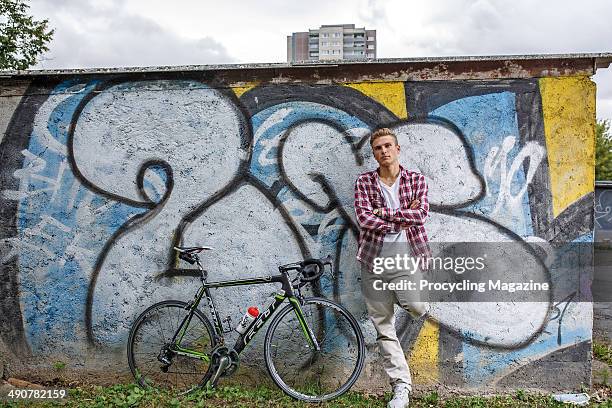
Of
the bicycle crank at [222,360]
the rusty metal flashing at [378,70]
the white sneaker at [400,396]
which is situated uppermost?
the rusty metal flashing at [378,70]

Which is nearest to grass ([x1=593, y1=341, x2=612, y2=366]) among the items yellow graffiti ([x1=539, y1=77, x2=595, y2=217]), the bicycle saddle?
yellow graffiti ([x1=539, y1=77, x2=595, y2=217])

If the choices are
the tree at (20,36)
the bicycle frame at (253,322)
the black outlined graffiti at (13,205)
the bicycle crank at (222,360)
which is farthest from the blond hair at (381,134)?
the tree at (20,36)

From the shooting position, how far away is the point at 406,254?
13.0 feet

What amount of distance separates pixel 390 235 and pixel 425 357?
3.78ft

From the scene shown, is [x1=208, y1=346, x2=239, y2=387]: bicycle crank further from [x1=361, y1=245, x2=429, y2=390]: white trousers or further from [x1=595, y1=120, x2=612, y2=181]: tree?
[x1=595, y1=120, x2=612, y2=181]: tree

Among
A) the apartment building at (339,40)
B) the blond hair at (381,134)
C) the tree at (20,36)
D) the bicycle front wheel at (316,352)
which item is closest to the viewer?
the blond hair at (381,134)

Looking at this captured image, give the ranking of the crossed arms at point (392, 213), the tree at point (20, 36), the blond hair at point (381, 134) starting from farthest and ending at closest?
the tree at point (20, 36)
the blond hair at point (381, 134)
the crossed arms at point (392, 213)

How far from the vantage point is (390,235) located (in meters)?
3.94

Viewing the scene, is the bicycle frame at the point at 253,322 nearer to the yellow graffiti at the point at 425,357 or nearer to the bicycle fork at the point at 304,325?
the bicycle fork at the point at 304,325

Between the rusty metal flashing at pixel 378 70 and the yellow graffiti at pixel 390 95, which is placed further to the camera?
the yellow graffiti at pixel 390 95

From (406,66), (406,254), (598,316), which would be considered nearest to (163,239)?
(406,254)

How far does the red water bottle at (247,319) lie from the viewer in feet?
13.9

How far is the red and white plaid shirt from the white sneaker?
3.01 feet

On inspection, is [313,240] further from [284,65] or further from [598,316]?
[598,316]
